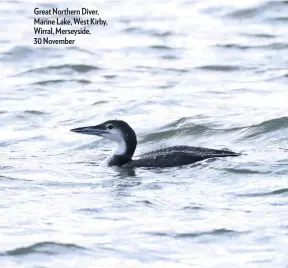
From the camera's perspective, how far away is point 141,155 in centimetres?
1395

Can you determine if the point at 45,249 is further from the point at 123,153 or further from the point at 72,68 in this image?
the point at 72,68

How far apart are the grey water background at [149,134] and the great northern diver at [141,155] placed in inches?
6.3

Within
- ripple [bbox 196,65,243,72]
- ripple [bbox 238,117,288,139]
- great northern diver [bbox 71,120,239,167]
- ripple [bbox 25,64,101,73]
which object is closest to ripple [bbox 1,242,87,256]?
great northern diver [bbox 71,120,239,167]

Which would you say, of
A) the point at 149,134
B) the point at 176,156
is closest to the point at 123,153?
the point at 176,156

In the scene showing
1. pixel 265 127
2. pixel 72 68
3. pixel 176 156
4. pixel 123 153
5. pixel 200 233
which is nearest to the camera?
pixel 200 233

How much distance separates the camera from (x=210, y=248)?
9859 millimetres

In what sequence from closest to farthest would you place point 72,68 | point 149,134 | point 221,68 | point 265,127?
point 265,127
point 149,134
point 221,68
point 72,68

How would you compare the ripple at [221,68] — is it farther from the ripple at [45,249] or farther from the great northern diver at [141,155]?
the ripple at [45,249]

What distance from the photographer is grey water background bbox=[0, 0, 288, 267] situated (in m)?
9.98

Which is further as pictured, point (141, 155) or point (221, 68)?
point (221, 68)

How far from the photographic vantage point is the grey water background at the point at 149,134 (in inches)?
393

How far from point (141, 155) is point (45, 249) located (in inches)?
166

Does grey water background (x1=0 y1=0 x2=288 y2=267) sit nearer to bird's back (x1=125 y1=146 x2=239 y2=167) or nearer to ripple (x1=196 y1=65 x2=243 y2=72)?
ripple (x1=196 y1=65 x2=243 y2=72)

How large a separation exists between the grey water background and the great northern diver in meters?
0.16
